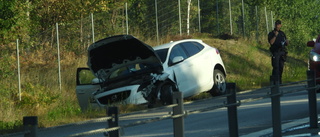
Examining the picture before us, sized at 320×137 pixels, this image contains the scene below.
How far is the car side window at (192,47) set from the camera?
19156 millimetres

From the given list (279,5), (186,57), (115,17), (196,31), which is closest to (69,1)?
(115,17)

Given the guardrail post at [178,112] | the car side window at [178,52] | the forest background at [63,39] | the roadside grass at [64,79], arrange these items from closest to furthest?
the guardrail post at [178,112], the roadside grass at [64,79], the car side window at [178,52], the forest background at [63,39]

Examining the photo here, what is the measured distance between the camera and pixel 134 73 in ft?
57.7

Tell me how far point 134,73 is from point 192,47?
92.0 inches

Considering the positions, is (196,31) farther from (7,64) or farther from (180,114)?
(180,114)

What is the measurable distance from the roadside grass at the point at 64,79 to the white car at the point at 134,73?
1.20ft

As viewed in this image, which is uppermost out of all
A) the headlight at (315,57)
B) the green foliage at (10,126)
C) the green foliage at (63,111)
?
the headlight at (315,57)

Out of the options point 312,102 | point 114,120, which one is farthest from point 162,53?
point 114,120

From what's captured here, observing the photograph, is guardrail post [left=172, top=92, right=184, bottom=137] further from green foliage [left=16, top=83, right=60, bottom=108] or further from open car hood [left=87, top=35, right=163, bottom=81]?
green foliage [left=16, top=83, right=60, bottom=108]

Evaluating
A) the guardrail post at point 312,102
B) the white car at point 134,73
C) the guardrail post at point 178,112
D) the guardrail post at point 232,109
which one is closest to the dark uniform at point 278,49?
the white car at point 134,73

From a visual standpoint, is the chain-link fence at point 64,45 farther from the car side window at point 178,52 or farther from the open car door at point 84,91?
the car side window at point 178,52

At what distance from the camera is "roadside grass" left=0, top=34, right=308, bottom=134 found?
1657cm

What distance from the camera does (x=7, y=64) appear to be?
20906 millimetres

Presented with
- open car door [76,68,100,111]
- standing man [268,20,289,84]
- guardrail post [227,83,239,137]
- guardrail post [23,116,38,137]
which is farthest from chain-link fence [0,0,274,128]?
guardrail post [23,116,38,137]
